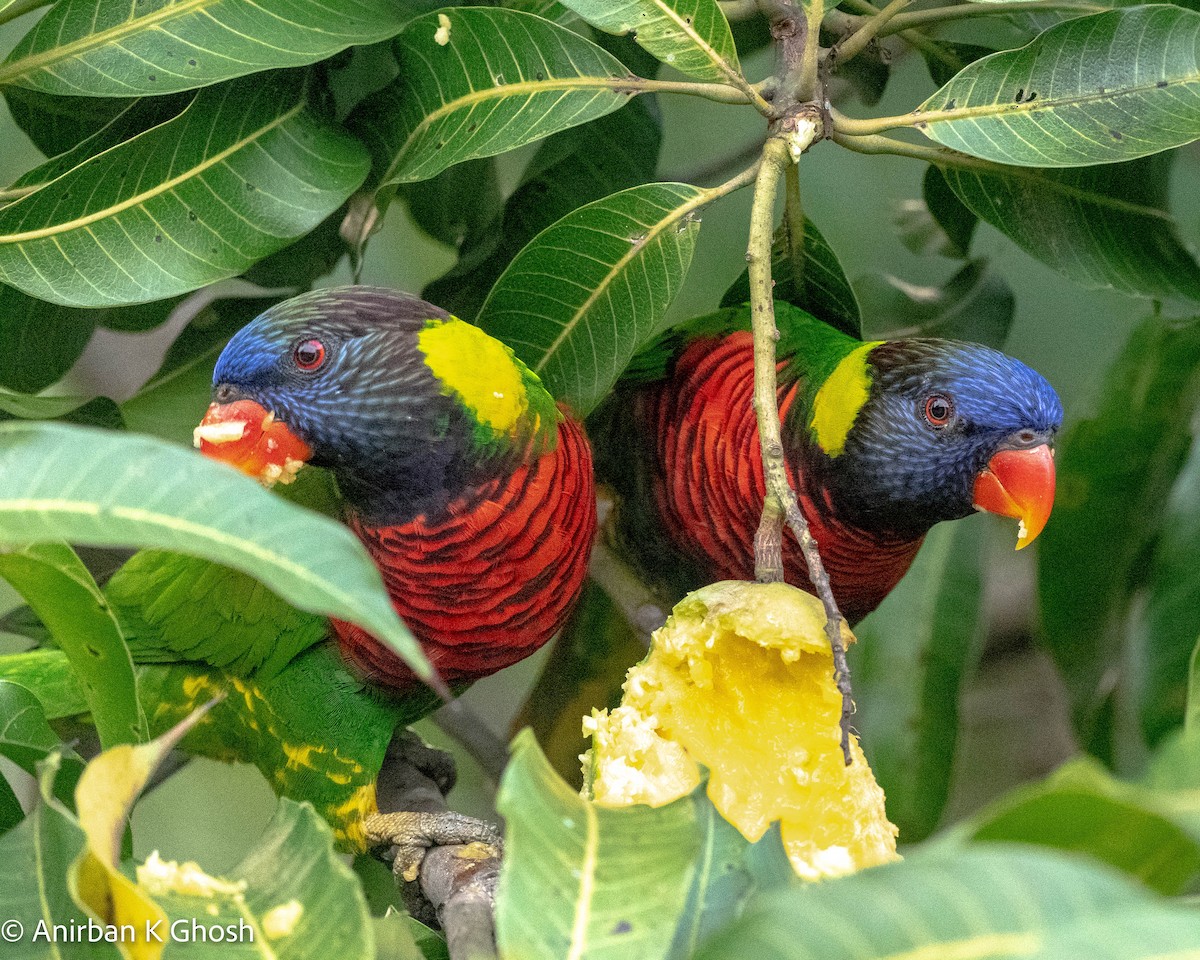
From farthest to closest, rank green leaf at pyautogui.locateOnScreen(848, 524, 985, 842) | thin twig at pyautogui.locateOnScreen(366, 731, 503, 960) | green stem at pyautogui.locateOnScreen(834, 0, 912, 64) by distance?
green leaf at pyautogui.locateOnScreen(848, 524, 985, 842) < green stem at pyautogui.locateOnScreen(834, 0, 912, 64) < thin twig at pyautogui.locateOnScreen(366, 731, 503, 960)

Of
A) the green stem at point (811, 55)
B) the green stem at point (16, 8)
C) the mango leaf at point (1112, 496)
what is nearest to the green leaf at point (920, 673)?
the mango leaf at point (1112, 496)

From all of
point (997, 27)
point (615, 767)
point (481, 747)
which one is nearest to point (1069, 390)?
point (997, 27)

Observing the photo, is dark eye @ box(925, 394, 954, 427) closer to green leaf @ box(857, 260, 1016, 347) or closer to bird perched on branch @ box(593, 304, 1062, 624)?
bird perched on branch @ box(593, 304, 1062, 624)

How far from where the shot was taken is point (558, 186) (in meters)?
1.56

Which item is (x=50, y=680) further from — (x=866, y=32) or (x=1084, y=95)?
(x=1084, y=95)

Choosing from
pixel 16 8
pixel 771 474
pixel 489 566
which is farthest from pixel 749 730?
pixel 16 8

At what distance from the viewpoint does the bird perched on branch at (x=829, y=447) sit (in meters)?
1.36

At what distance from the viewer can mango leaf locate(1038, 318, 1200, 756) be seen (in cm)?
160

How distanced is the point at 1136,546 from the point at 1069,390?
47cm

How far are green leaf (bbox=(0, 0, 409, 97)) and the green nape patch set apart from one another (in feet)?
1.07

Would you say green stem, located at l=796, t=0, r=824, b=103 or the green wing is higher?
green stem, located at l=796, t=0, r=824, b=103

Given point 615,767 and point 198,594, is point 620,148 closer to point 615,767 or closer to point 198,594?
point 198,594

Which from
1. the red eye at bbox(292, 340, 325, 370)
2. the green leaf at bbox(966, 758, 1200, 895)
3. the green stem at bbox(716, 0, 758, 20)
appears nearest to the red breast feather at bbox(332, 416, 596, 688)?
the red eye at bbox(292, 340, 325, 370)

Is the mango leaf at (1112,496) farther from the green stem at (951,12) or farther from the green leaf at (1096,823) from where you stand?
the green leaf at (1096,823)
